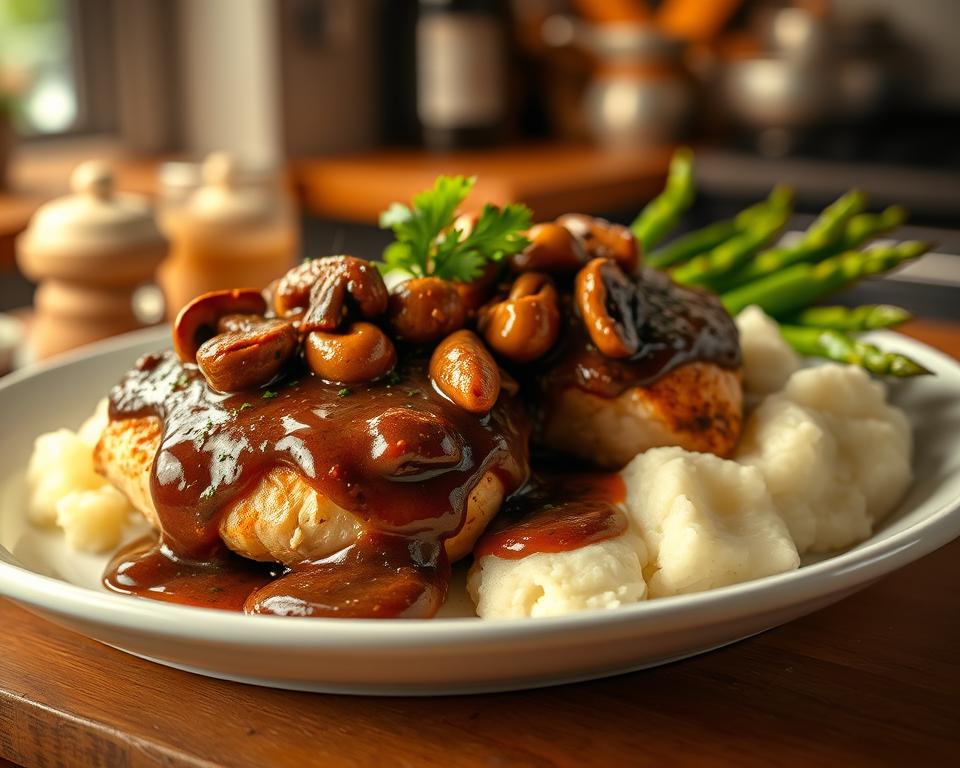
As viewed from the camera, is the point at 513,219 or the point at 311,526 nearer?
the point at 311,526

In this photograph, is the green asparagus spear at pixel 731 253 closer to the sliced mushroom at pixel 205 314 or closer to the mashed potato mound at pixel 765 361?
the mashed potato mound at pixel 765 361

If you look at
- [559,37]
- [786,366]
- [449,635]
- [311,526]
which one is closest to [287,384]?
[311,526]

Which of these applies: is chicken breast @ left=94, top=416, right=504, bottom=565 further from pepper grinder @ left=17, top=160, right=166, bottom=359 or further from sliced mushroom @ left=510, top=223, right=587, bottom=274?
pepper grinder @ left=17, top=160, right=166, bottom=359

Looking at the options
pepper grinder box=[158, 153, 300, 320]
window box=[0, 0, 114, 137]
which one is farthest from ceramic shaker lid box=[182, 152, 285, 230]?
window box=[0, 0, 114, 137]

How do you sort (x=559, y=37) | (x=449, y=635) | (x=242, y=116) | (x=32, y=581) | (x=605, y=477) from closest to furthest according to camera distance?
(x=449, y=635)
(x=32, y=581)
(x=605, y=477)
(x=242, y=116)
(x=559, y=37)

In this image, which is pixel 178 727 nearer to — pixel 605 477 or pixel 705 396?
pixel 605 477

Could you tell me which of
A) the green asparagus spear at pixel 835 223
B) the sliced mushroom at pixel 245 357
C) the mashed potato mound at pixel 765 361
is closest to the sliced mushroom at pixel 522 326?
the sliced mushroom at pixel 245 357

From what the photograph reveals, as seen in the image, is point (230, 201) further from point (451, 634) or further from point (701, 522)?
point (451, 634)

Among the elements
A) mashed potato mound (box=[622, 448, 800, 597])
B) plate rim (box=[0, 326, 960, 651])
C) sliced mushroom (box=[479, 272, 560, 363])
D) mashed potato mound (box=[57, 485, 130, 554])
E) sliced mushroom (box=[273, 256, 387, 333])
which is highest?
sliced mushroom (box=[273, 256, 387, 333])
